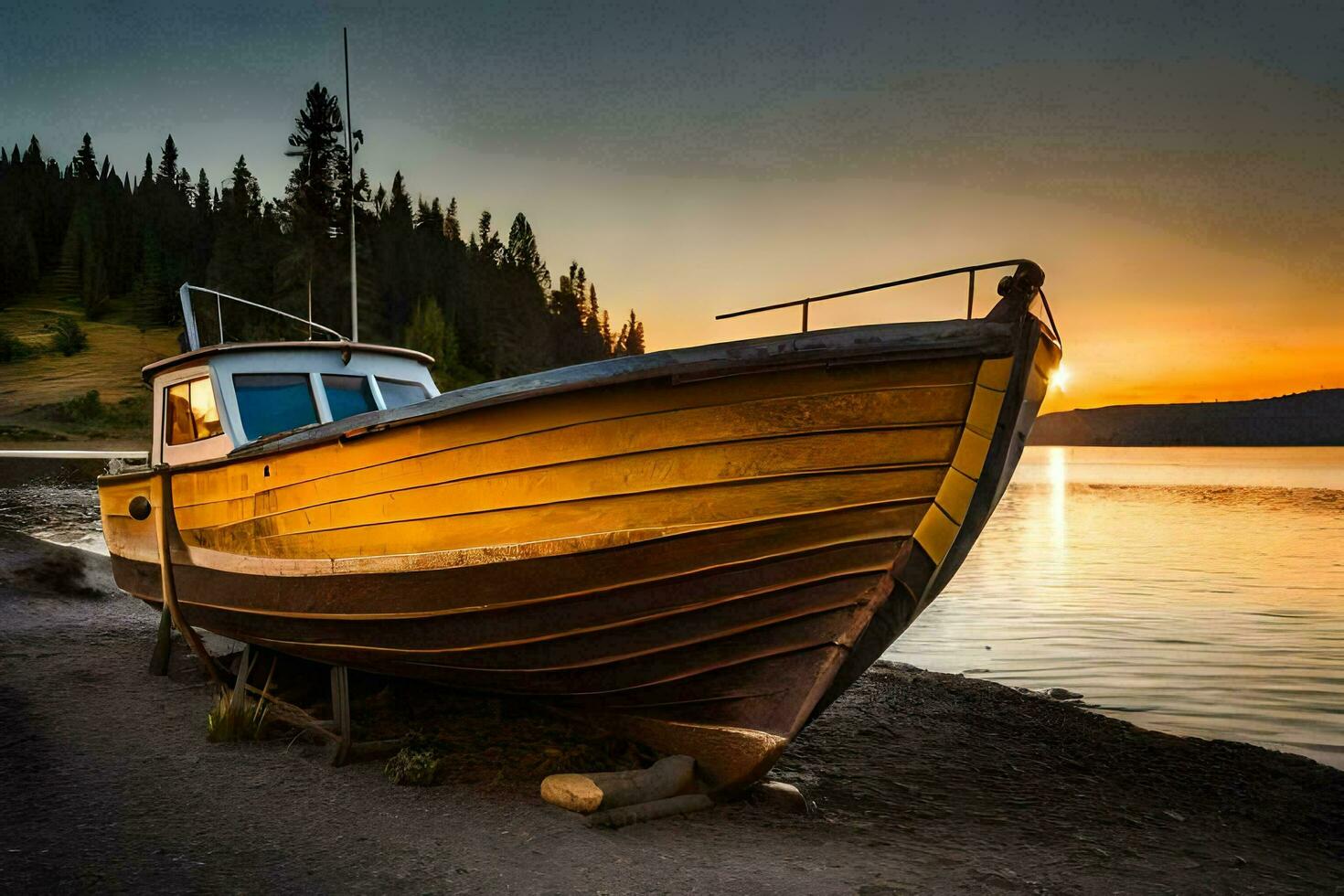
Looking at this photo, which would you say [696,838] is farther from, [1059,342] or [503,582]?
[1059,342]

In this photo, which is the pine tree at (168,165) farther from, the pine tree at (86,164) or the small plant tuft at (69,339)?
the small plant tuft at (69,339)

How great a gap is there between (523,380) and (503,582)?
1.16 metres

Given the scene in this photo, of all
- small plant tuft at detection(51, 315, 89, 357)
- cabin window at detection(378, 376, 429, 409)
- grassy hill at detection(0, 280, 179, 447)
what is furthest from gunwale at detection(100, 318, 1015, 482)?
small plant tuft at detection(51, 315, 89, 357)

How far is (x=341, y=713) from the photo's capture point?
19.2ft

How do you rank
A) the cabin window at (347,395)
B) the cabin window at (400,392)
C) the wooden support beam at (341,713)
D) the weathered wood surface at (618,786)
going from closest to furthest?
the weathered wood surface at (618,786), the wooden support beam at (341,713), the cabin window at (347,395), the cabin window at (400,392)

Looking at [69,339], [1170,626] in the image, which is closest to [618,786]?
[1170,626]

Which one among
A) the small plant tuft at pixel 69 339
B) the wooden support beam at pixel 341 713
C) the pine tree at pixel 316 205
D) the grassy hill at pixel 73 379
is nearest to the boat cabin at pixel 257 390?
the wooden support beam at pixel 341 713

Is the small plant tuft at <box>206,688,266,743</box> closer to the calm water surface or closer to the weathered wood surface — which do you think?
the weathered wood surface

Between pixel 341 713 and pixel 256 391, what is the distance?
2.84m

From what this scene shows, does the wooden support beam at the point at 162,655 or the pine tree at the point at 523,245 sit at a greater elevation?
the pine tree at the point at 523,245

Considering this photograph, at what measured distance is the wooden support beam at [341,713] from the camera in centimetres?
569

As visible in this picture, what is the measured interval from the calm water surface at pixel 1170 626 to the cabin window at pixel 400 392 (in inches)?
303

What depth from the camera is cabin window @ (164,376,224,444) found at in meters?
7.10

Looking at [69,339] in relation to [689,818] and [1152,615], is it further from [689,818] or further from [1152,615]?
[689,818]
